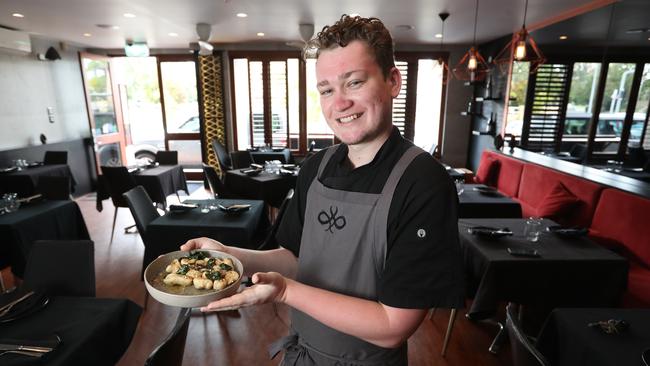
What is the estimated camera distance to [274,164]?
473cm

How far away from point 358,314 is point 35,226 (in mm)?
3133

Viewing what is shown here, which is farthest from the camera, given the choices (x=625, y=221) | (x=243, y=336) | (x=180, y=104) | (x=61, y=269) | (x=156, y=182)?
(x=180, y=104)

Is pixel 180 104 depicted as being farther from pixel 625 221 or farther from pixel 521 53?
pixel 625 221

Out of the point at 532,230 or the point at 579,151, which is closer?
the point at 532,230

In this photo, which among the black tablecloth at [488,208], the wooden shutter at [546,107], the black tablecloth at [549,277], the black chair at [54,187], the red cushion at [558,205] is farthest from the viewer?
the wooden shutter at [546,107]

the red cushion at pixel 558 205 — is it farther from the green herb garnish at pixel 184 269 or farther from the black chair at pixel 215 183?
the black chair at pixel 215 183

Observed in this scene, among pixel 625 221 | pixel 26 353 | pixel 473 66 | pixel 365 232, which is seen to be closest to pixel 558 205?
pixel 625 221

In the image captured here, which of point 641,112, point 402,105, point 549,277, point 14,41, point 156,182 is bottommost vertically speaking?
point 549,277

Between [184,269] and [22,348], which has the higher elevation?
[184,269]

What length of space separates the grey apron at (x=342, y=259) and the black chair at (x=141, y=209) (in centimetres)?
209

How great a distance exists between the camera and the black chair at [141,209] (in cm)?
267

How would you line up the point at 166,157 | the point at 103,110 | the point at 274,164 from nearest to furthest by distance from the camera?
the point at 274,164 < the point at 166,157 < the point at 103,110

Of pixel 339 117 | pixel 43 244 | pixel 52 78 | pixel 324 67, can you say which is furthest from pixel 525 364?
pixel 52 78

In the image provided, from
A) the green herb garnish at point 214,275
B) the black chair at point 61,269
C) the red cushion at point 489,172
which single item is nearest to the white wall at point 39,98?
the black chair at point 61,269
